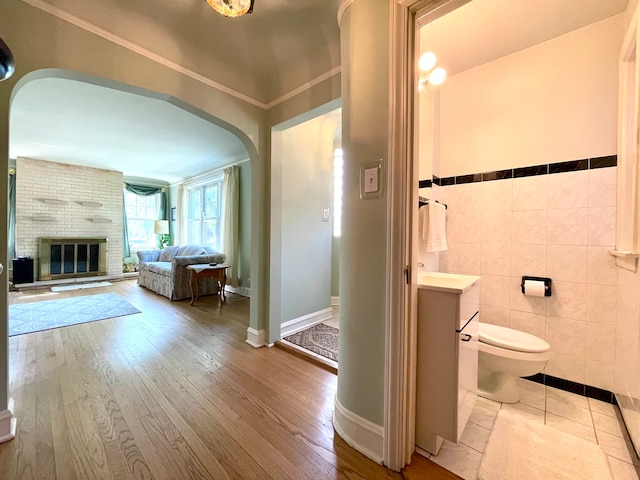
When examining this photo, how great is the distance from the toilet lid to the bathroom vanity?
448 mm

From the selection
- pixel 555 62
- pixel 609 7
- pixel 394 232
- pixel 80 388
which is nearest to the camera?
pixel 394 232

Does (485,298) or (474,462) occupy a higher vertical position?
(485,298)

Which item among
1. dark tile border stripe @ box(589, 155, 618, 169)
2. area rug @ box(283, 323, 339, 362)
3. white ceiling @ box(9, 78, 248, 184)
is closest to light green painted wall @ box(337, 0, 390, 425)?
area rug @ box(283, 323, 339, 362)

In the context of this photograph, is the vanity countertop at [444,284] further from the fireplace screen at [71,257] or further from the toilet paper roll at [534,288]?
the fireplace screen at [71,257]

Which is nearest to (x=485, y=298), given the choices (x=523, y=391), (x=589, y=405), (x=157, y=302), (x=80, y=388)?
(x=523, y=391)

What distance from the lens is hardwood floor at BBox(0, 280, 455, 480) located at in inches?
47.3

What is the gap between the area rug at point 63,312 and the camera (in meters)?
2.98

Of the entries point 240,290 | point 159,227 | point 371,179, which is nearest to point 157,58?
point 371,179

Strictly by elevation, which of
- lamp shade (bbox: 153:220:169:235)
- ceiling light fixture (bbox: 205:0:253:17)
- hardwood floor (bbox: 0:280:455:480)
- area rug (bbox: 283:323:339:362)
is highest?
ceiling light fixture (bbox: 205:0:253:17)

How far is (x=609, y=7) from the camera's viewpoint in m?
1.66

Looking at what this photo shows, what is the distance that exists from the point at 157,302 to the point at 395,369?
405cm

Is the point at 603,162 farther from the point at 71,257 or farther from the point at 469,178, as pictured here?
the point at 71,257

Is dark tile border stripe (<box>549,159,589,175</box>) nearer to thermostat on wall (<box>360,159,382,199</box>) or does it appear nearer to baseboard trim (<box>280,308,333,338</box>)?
thermostat on wall (<box>360,159,382,199</box>)

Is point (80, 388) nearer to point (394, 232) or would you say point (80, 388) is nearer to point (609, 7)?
point (394, 232)
